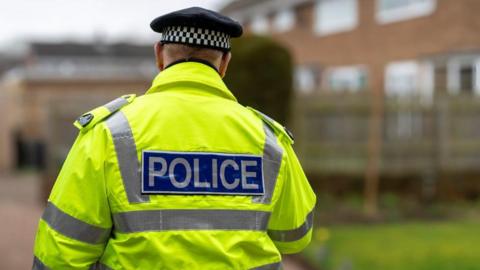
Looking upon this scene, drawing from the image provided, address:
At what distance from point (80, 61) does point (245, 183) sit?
167 feet

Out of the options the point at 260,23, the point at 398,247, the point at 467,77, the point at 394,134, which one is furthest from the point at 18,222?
the point at 260,23

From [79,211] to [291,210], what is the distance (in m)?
Result: 0.79

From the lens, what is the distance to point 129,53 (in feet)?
180

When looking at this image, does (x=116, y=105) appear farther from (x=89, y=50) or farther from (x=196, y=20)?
(x=89, y=50)

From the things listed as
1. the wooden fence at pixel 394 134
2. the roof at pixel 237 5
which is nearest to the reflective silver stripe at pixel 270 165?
the wooden fence at pixel 394 134

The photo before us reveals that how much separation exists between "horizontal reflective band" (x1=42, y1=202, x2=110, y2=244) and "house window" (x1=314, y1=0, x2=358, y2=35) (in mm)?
22761

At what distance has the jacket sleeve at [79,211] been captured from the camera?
2451 millimetres

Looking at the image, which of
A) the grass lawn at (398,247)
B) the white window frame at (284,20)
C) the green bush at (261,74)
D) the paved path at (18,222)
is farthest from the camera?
the white window frame at (284,20)

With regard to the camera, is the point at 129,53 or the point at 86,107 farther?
the point at 129,53

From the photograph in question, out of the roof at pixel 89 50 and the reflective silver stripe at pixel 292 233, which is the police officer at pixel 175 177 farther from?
the roof at pixel 89 50

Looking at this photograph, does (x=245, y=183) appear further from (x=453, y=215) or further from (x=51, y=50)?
(x=51, y=50)

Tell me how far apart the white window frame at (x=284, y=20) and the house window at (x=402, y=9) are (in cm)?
590

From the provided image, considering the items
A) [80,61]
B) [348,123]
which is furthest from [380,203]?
[80,61]

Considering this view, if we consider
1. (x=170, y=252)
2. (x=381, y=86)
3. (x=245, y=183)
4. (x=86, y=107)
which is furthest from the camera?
(x=86, y=107)
